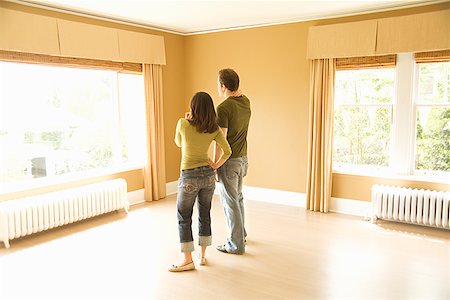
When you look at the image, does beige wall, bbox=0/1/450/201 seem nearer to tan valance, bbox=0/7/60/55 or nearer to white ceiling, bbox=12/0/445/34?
white ceiling, bbox=12/0/445/34

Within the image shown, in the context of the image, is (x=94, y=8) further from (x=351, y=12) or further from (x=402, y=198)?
(x=402, y=198)

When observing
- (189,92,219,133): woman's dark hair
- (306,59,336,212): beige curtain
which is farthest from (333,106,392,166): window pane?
(189,92,219,133): woman's dark hair

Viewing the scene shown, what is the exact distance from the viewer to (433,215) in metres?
4.30

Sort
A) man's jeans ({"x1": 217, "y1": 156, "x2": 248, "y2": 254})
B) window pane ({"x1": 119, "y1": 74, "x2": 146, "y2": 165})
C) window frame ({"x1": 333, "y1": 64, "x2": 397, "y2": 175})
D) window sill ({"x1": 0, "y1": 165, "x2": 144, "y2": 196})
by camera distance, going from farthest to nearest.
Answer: window pane ({"x1": 119, "y1": 74, "x2": 146, "y2": 165})
window frame ({"x1": 333, "y1": 64, "x2": 397, "y2": 175})
window sill ({"x1": 0, "y1": 165, "x2": 144, "y2": 196})
man's jeans ({"x1": 217, "y1": 156, "x2": 248, "y2": 254})

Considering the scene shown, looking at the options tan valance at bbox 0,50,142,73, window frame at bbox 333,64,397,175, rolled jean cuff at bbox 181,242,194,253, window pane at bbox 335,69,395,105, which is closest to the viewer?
rolled jean cuff at bbox 181,242,194,253

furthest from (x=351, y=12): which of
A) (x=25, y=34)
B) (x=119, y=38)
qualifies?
(x=25, y=34)

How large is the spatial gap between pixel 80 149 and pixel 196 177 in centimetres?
265

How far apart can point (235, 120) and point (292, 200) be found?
2.48 metres

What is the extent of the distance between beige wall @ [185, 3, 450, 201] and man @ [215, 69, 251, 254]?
1.99 m

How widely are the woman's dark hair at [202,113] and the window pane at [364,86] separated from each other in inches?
108

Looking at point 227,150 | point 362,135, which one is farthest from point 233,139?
point 362,135

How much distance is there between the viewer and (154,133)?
564 cm

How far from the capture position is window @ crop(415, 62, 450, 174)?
4456 millimetres

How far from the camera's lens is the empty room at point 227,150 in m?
3.16
